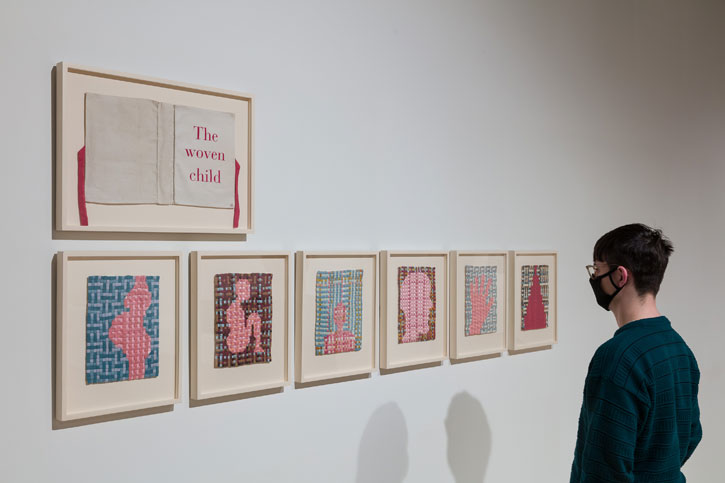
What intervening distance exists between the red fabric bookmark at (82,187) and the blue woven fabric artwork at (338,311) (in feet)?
1.97

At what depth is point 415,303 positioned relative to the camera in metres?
1.86

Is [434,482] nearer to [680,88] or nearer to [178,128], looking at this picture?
[178,128]

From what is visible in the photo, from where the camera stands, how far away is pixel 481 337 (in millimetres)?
2057

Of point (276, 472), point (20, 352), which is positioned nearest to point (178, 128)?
point (20, 352)

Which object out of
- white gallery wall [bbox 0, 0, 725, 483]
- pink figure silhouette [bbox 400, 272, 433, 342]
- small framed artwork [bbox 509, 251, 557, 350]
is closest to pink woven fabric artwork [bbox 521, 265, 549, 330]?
small framed artwork [bbox 509, 251, 557, 350]

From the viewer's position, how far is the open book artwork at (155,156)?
1.29 meters

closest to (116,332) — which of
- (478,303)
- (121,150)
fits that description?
(121,150)

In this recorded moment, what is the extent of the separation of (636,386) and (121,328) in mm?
1225

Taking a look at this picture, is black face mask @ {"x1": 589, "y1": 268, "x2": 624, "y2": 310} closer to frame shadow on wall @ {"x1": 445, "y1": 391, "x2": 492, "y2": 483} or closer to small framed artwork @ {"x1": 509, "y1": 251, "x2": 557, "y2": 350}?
small framed artwork @ {"x1": 509, "y1": 251, "x2": 557, "y2": 350}

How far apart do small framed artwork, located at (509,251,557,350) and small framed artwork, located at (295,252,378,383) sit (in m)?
0.64

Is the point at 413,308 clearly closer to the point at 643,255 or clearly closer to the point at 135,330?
the point at 643,255

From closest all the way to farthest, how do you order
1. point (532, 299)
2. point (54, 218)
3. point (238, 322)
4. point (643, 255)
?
1. point (54, 218)
2. point (238, 322)
3. point (643, 255)
4. point (532, 299)

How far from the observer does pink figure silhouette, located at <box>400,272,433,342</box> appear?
1.83 meters

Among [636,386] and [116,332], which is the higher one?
[116,332]
